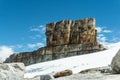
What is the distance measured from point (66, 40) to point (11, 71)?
162 ft

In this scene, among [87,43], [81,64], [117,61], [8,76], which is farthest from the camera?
[87,43]

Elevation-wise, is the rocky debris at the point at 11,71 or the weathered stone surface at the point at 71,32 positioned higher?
the weathered stone surface at the point at 71,32

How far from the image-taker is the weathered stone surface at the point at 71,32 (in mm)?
51500

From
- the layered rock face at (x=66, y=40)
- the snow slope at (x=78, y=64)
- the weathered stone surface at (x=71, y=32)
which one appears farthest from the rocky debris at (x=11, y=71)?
the weathered stone surface at (x=71, y=32)

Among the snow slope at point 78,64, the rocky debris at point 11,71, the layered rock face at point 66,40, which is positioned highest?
the layered rock face at point 66,40

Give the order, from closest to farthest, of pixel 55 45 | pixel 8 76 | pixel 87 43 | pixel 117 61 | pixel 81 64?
pixel 8 76, pixel 117 61, pixel 81 64, pixel 87 43, pixel 55 45

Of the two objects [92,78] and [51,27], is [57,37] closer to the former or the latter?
[51,27]

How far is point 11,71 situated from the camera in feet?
19.7

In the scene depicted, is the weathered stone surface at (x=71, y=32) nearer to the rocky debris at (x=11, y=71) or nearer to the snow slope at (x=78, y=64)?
the snow slope at (x=78, y=64)

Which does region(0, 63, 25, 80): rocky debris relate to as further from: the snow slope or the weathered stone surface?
the weathered stone surface

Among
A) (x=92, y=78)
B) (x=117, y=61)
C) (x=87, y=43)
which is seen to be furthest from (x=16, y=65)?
(x=87, y=43)

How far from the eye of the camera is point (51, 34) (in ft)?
185

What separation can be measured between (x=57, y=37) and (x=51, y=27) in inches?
70.3

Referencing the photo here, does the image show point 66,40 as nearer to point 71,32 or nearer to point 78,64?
point 71,32
